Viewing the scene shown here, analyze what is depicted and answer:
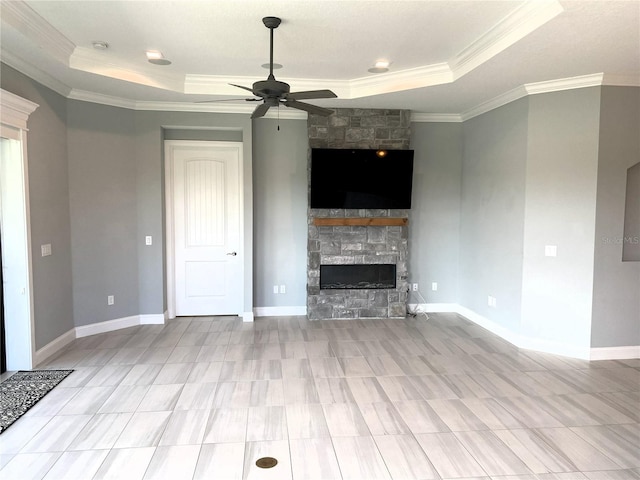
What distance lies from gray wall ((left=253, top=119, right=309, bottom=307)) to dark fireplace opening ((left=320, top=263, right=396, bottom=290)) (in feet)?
1.16

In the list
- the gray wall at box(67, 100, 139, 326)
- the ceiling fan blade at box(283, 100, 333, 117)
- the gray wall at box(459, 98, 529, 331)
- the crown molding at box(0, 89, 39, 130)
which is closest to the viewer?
the ceiling fan blade at box(283, 100, 333, 117)

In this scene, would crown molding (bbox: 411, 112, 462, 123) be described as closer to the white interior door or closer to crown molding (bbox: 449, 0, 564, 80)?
crown molding (bbox: 449, 0, 564, 80)

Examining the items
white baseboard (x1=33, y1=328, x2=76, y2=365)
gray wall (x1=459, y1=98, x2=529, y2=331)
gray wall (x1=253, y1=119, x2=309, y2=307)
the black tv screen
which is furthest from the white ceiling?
white baseboard (x1=33, y1=328, x2=76, y2=365)

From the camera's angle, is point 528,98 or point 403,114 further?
point 403,114

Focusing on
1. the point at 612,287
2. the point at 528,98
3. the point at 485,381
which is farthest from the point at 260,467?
the point at 528,98

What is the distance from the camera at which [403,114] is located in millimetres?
5539

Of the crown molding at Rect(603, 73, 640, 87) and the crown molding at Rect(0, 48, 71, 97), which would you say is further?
the crown molding at Rect(603, 73, 640, 87)

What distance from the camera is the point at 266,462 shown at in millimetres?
2490

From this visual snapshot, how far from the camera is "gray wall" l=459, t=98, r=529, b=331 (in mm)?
4641

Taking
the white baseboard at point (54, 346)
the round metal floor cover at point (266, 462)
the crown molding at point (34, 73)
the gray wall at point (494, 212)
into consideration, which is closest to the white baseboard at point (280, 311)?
the white baseboard at point (54, 346)

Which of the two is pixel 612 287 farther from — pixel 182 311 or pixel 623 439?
pixel 182 311

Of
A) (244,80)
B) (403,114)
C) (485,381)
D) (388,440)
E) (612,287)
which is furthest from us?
(403,114)

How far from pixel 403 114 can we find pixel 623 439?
4204mm

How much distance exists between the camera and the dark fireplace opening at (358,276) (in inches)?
224
